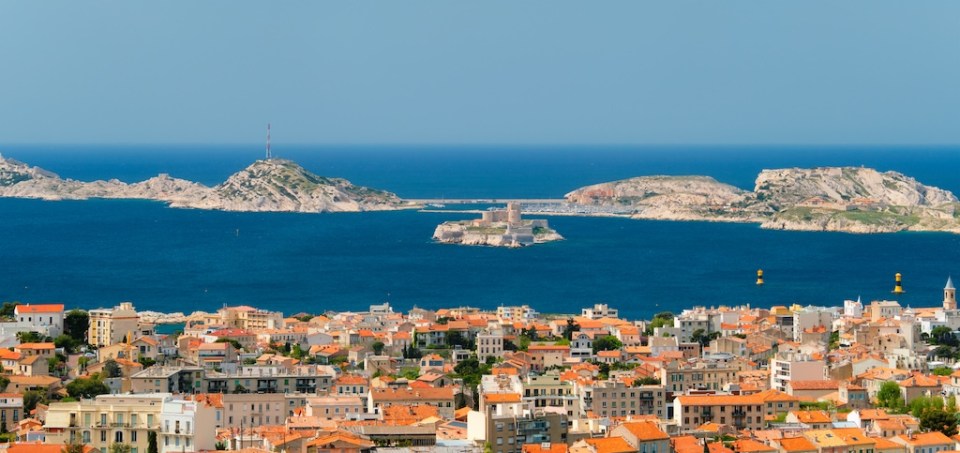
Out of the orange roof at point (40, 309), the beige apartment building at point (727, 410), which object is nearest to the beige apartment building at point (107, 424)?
the beige apartment building at point (727, 410)

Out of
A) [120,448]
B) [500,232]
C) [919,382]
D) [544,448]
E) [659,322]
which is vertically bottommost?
[500,232]

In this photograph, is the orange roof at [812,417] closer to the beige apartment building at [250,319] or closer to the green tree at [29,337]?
the green tree at [29,337]

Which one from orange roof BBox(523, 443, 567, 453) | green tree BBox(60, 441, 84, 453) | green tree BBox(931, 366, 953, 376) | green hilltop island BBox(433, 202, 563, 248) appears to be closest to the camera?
green tree BBox(60, 441, 84, 453)

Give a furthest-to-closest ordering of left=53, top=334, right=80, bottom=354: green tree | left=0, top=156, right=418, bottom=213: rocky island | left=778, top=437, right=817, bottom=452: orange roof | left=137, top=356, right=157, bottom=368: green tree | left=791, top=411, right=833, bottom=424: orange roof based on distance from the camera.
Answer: left=0, top=156, right=418, bottom=213: rocky island < left=53, top=334, right=80, bottom=354: green tree < left=137, top=356, right=157, bottom=368: green tree < left=791, top=411, right=833, bottom=424: orange roof < left=778, top=437, right=817, bottom=452: orange roof

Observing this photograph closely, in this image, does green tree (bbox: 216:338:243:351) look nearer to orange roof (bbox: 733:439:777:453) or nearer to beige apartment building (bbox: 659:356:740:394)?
beige apartment building (bbox: 659:356:740:394)

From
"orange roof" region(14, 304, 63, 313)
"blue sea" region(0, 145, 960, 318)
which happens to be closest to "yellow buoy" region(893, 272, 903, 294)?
"blue sea" region(0, 145, 960, 318)

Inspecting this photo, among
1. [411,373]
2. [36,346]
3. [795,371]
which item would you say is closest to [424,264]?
[411,373]

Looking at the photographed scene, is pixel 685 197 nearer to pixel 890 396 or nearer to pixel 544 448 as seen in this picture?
pixel 890 396
